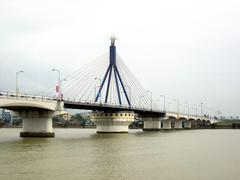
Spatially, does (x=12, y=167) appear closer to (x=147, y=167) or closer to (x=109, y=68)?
(x=147, y=167)

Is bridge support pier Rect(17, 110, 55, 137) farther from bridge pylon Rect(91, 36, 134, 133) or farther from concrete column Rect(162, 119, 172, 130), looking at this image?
concrete column Rect(162, 119, 172, 130)

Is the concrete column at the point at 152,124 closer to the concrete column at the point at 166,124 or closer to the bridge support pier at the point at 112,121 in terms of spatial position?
the concrete column at the point at 166,124

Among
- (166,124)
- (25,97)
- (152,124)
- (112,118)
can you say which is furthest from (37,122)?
(166,124)

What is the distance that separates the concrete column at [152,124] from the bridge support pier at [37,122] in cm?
6475

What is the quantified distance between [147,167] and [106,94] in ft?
201

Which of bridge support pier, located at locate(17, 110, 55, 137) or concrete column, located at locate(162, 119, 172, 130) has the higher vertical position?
bridge support pier, located at locate(17, 110, 55, 137)

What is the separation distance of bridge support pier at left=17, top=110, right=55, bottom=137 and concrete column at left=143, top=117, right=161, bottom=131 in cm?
6475

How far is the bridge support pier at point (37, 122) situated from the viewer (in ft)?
217

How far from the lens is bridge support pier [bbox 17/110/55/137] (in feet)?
217

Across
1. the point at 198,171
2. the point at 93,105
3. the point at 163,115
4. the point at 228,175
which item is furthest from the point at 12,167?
the point at 163,115

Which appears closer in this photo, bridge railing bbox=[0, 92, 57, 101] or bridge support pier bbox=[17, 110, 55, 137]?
bridge railing bbox=[0, 92, 57, 101]

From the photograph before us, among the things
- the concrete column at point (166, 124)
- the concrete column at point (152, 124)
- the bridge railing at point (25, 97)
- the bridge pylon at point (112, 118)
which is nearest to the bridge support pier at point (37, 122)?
the bridge railing at point (25, 97)

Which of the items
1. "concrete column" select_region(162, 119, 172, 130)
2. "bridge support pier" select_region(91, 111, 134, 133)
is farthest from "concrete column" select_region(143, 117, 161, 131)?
"bridge support pier" select_region(91, 111, 134, 133)

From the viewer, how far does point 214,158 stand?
3416 cm
